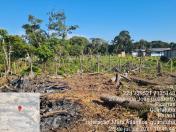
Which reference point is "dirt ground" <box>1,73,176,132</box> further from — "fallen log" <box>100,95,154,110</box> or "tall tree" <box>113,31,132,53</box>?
"tall tree" <box>113,31,132,53</box>

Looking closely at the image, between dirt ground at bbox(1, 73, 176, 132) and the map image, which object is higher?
the map image

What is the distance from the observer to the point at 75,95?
10188 mm

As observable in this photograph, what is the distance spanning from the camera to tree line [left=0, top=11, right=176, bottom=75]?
24.6 metres

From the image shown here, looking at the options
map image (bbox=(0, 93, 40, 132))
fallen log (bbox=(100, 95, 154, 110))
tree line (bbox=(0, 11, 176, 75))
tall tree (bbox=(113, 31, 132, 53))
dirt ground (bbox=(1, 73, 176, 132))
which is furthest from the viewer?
tall tree (bbox=(113, 31, 132, 53))

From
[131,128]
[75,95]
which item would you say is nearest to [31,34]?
[75,95]

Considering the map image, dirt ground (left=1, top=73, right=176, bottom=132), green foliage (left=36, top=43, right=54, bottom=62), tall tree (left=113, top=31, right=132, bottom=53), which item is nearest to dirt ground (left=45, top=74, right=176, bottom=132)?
dirt ground (left=1, top=73, right=176, bottom=132)

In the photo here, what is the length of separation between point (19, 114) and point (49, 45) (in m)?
26.0

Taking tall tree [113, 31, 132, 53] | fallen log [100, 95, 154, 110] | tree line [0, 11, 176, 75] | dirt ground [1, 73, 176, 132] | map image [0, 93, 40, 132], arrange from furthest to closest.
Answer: tall tree [113, 31, 132, 53], tree line [0, 11, 176, 75], fallen log [100, 95, 154, 110], dirt ground [1, 73, 176, 132], map image [0, 93, 40, 132]

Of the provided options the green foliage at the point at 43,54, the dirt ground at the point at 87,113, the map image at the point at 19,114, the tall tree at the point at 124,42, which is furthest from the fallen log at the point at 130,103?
the tall tree at the point at 124,42

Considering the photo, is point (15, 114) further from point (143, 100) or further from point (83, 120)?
point (143, 100)

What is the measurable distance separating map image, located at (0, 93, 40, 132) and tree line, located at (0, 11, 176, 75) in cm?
1343

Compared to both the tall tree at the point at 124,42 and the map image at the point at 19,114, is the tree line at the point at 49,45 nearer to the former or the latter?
the tall tree at the point at 124,42

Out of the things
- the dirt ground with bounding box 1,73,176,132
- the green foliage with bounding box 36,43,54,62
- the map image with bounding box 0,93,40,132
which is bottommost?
the dirt ground with bounding box 1,73,176,132

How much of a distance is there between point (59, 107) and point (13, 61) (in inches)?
630
